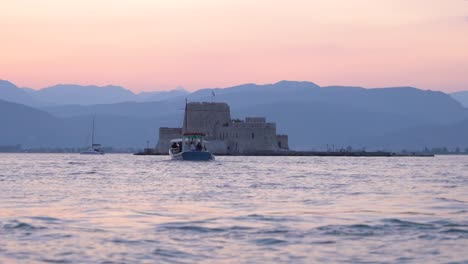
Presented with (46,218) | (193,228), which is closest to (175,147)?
(46,218)

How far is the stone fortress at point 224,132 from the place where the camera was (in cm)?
11294

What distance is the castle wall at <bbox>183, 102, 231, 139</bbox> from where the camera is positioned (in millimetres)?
115125

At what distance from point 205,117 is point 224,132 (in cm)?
351

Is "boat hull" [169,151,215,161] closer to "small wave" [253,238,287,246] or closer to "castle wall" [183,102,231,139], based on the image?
"castle wall" [183,102,231,139]

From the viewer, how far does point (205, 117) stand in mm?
116625

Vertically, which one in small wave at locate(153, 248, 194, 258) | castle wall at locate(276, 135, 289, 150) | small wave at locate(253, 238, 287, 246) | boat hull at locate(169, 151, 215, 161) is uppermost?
castle wall at locate(276, 135, 289, 150)

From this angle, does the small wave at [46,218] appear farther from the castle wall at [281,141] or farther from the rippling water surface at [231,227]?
the castle wall at [281,141]

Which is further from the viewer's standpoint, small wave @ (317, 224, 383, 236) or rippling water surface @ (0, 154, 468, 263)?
small wave @ (317, 224, 383, 236)

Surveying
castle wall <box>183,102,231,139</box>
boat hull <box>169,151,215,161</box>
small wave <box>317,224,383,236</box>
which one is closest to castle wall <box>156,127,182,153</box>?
castle wall <box>183,102,231,139</box>

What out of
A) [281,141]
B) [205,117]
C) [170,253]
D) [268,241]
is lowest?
[170,253]

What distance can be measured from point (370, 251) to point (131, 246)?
3.62m

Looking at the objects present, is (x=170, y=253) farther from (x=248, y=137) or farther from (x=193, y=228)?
(x=248, y=137)

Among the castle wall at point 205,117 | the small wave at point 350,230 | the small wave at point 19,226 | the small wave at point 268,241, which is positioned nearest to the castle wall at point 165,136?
the castle wall at point 205,117

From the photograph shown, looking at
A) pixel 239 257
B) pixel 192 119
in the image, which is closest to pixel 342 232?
pixel 239 257
